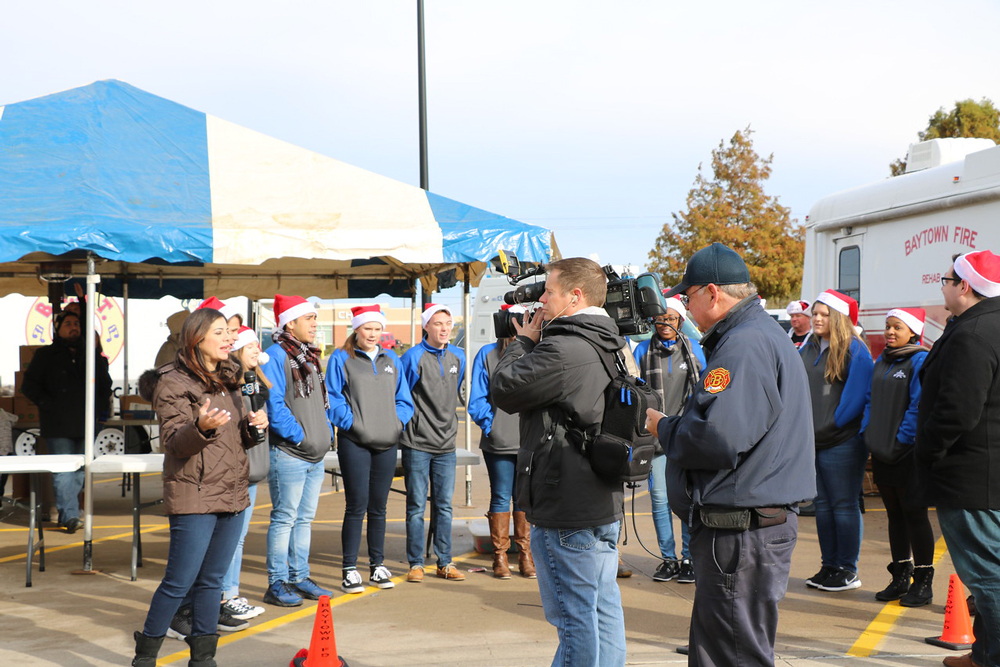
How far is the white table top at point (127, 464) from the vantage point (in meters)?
6.59

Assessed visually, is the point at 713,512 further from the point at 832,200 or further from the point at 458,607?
the point at 832,200

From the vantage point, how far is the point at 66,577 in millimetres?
6895

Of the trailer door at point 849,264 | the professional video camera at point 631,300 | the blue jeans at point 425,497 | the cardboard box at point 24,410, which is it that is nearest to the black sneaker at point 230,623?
the blue jeans at point 425,497

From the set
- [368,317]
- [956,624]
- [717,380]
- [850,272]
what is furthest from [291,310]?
[850,272]

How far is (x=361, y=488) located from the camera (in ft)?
21.1

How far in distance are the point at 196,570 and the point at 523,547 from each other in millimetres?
3029

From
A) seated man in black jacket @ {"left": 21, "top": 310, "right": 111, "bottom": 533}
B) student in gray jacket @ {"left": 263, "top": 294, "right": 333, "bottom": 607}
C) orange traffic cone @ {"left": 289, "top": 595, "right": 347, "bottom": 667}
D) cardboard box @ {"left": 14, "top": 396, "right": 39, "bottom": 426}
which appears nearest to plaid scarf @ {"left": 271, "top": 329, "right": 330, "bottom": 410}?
student in gray jacket @ {"left": 263, "top": 294, "right": 333, "bottom": 607}

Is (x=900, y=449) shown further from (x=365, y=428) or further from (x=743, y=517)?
(x=365, y=428)

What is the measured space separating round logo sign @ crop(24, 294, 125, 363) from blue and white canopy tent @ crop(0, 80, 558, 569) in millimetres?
8511

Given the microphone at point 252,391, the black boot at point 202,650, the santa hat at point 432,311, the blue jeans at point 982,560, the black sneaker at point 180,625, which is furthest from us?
the santa hat at point 432,311

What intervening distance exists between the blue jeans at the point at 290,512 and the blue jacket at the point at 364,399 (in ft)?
1.12

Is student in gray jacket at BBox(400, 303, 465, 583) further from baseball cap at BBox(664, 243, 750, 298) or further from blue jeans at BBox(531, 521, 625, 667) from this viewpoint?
baseball cap at BBox(664, 243, 750, 298)

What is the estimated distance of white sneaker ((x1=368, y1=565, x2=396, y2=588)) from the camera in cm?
657

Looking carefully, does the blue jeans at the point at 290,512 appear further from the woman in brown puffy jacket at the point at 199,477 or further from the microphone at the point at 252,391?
the woman in brown puffy jacket at the point at 199,477
